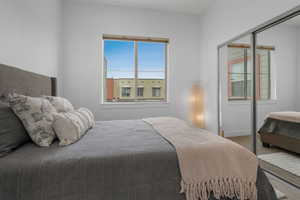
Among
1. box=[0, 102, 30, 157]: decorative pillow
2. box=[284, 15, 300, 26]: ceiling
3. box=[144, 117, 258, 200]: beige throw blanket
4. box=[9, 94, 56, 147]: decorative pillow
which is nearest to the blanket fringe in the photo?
box=[144, 117, 258, 200]: beige throw blanket

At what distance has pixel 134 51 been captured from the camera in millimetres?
3779

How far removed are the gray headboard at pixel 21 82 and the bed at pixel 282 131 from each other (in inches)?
118

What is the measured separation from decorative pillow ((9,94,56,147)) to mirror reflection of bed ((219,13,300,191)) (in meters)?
2.58

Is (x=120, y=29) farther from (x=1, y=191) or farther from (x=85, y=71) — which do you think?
(x=1, y=191)

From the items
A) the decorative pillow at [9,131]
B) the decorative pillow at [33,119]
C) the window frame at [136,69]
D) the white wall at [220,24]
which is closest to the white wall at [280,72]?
the white wall at [220,24]

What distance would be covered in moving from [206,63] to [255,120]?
1.69m

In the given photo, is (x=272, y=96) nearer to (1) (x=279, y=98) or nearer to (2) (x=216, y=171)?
(1) (x=279, y=98)

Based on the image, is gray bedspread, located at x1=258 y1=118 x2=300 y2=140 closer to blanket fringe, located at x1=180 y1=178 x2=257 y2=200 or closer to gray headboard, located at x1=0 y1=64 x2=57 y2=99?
blanket fringe, located at x1=180 y1=178 x2=257 y2=200

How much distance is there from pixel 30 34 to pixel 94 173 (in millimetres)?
2013

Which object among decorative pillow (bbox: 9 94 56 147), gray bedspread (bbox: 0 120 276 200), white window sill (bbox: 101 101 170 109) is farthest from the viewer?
white window sill (bbox: 101 101 170 109)

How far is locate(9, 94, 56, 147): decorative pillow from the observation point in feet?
4.07

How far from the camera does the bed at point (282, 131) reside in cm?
198

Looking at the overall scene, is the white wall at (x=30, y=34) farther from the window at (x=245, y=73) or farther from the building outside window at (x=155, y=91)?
the window at (x=245, y=73)

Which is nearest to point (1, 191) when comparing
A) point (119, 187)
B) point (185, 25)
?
point (119, 187)
